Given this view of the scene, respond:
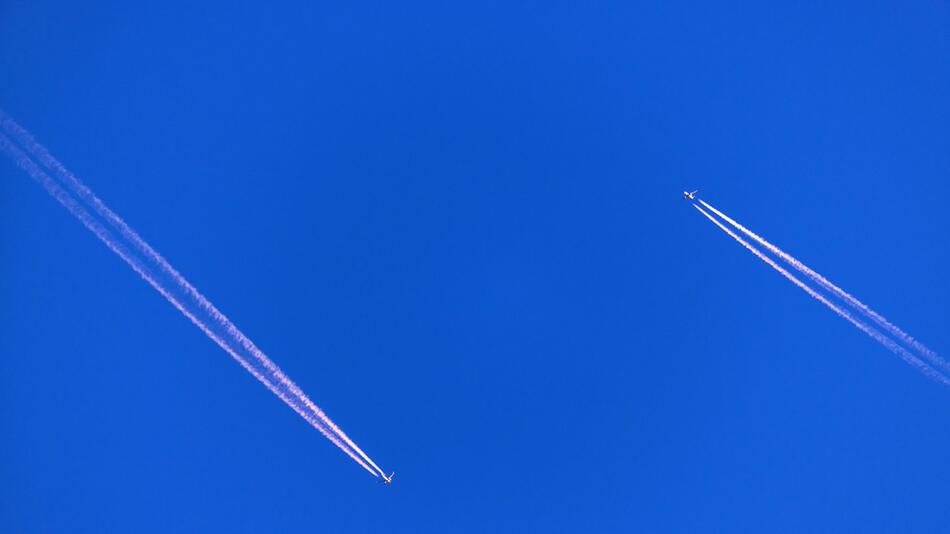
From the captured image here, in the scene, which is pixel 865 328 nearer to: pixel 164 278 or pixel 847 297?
pixel 847 297

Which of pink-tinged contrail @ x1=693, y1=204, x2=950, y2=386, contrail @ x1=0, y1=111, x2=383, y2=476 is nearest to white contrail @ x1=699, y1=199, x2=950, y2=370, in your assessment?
pink-tinged contrail @ x1=693, y1=204, x2=950, y2=386

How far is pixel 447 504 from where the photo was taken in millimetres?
16406

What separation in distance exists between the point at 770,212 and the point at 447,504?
381 inches

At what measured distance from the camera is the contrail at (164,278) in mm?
16250

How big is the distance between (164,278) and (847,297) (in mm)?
15027

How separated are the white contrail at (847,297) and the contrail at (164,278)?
9.77 metres

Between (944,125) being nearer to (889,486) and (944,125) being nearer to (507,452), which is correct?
(889,486)

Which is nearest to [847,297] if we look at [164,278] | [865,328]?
[865,328]

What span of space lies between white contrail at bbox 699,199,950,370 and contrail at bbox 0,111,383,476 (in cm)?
977

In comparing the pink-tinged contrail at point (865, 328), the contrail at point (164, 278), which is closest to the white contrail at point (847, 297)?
the pink-tinged contrail at point (865, 328)

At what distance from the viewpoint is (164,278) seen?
53.4 feet

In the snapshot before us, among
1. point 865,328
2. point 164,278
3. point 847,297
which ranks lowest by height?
point 164,278

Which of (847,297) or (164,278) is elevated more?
(847,297)

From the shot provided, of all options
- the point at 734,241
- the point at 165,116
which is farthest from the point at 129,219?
the point at 734,241
